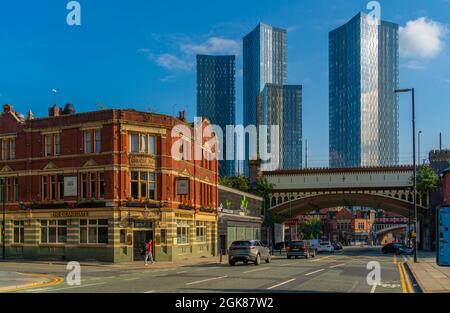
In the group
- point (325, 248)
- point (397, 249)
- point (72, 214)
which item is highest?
point (72, 214)

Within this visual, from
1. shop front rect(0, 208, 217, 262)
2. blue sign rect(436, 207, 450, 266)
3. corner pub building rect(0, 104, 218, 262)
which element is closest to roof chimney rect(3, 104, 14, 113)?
corner pub building rect(0, 104, 218, 262)

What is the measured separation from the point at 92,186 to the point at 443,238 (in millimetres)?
32906

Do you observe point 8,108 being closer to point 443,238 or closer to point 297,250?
point 297,250

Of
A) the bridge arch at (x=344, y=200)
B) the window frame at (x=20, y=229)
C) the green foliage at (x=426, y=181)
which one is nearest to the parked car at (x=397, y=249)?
the bridge arch at (x=344, y=200)

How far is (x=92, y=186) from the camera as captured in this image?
46000mm

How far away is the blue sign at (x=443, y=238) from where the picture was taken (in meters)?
17.5

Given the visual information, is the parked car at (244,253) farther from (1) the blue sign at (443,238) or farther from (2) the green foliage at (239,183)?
(2) the green foliage at (239,183)

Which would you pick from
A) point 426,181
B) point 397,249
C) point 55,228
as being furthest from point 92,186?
point 426,181

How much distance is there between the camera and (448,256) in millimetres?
17766

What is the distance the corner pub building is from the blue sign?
3015 cm

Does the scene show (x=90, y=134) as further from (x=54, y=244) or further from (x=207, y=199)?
(x=207, y=199)

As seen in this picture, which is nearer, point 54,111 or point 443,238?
point 443,238
